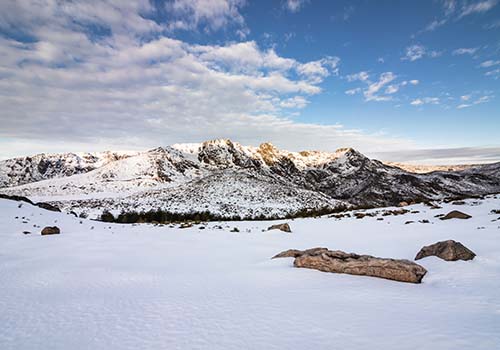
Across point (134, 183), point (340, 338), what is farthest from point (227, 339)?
point (134, 183)

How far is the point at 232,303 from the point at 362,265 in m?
3.49

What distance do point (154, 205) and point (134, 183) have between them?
40.4 metres

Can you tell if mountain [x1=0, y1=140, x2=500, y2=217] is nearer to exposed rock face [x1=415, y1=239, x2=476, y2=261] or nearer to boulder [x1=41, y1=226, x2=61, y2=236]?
exposed rock face [x1=415, y1=239, x2=476, y2=261]

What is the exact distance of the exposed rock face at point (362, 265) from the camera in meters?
5.94

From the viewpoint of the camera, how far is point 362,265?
6.48 metres

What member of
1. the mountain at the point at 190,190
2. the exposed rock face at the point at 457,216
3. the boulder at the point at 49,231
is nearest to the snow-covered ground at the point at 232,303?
the boulder at the point at 49,231

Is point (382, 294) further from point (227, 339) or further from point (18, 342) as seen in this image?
point (18, 342)

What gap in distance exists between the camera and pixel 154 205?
56.3 meters

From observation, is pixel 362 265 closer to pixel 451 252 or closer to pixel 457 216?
pixel 451 252

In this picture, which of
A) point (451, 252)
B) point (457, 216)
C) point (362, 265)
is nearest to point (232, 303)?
point (362, 265)

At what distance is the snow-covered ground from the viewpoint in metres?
3.43

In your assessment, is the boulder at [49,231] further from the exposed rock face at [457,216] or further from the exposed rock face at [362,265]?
the exposed rock face at [457,216]

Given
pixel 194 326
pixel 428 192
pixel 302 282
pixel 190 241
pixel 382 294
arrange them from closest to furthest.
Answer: pixel 194 326 < pixel 382 294 < pixel 302 282 < pixel 190 241 < pixel 428 192

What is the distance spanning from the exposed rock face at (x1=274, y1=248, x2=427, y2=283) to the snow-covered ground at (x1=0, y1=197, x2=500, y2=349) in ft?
0.84
